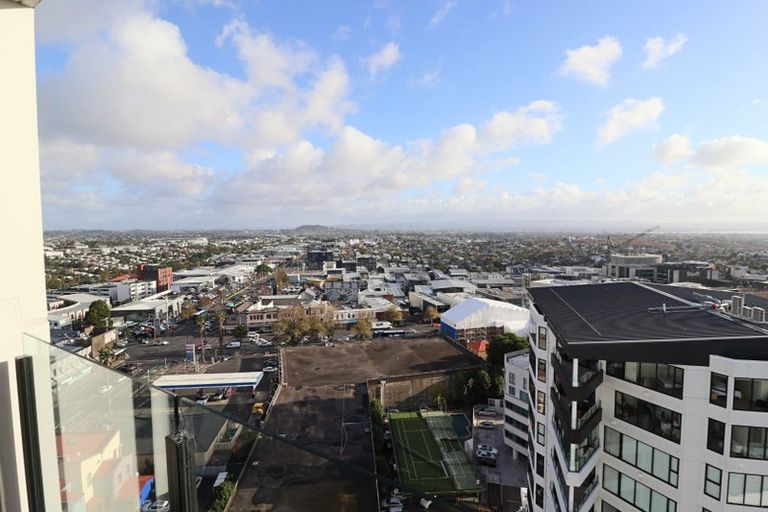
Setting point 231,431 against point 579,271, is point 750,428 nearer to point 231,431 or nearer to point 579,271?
point 231,431

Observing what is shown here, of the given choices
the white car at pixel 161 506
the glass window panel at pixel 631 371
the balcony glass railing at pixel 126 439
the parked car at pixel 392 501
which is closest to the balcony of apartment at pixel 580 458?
the glass window panel at pixel 631 371

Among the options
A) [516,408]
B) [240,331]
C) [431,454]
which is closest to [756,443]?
[516,408]

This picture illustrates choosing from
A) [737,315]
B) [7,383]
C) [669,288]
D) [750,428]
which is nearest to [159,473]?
[7,383]

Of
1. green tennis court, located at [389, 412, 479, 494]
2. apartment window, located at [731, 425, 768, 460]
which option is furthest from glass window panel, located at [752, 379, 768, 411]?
green tennis court, located at [389, 412, 479, 494]

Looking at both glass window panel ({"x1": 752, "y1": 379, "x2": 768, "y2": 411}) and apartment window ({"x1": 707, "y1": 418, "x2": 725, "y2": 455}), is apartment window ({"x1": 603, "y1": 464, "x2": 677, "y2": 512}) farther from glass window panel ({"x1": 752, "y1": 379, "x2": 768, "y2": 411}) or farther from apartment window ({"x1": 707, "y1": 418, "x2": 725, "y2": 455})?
glass window panel ({"x1": 752, "y1": 379, "x2": 768, "y2": 411})

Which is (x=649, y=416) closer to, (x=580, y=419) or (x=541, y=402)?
(x=580, y=419)
